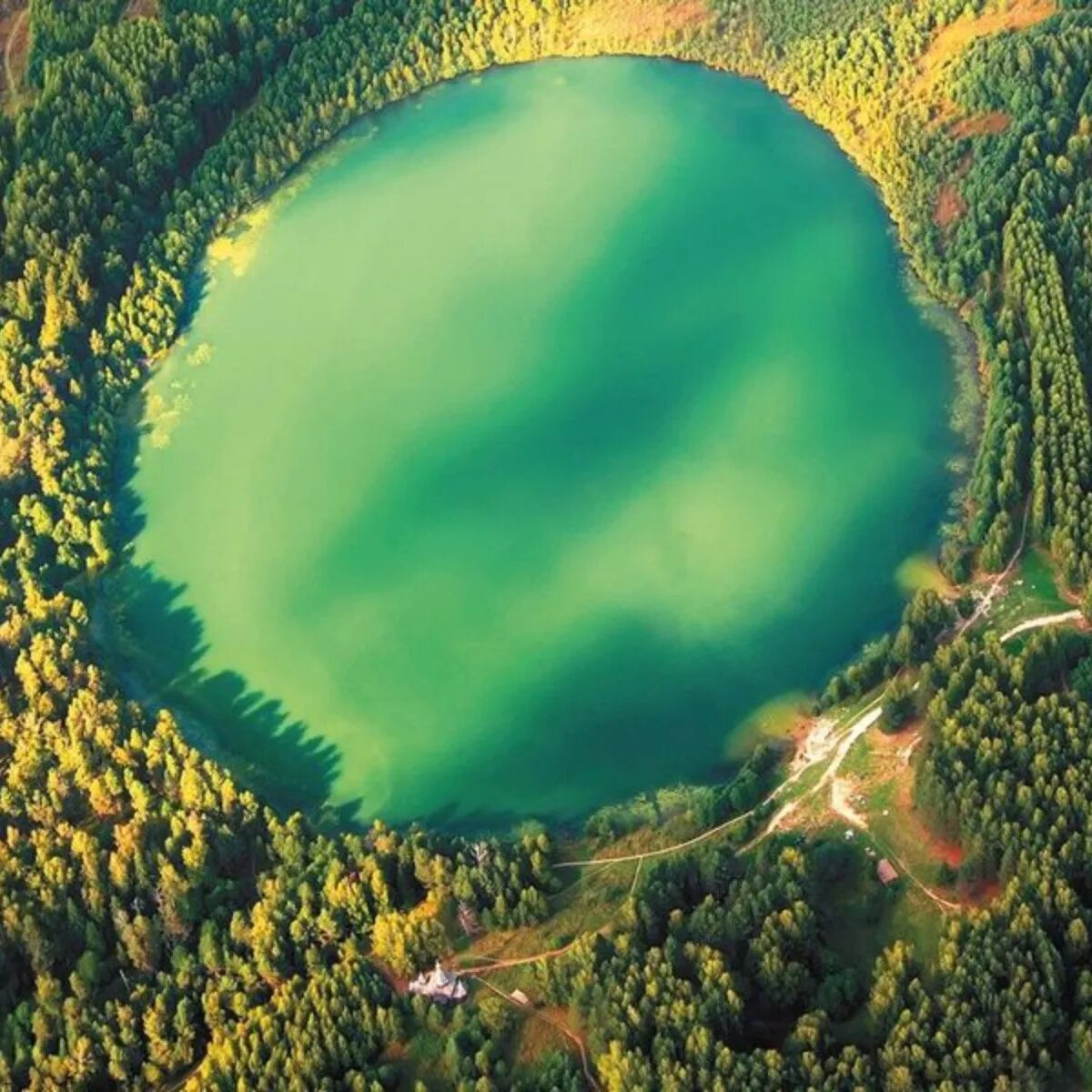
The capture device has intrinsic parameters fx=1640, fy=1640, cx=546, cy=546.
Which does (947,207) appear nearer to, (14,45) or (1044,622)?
(1044,622)

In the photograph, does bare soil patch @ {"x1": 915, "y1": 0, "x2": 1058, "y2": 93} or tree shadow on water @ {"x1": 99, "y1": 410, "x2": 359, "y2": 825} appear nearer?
tree shadow on water @ {"x1": 99, "y1": 410, "x2": 359, "y2": 825}

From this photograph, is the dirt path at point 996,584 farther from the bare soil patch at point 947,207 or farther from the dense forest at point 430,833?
the bare soil patch at point 947,207

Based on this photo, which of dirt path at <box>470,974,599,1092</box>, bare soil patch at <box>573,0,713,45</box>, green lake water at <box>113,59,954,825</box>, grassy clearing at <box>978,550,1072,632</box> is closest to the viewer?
dirt path at <box>470,974,599,1092</box>

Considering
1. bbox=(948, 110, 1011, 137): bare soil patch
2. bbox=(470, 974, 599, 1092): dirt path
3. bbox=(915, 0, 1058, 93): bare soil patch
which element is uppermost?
bbox=(915, 0, 1058, 93): bare soil patch

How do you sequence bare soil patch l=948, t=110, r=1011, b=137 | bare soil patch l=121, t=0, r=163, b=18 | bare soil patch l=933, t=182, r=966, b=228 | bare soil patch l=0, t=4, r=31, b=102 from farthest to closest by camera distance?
1. bare soil patch l=121, t=0, r=163, b=18
2. bare soil patch l=0, t=4, r=31, b=102
3. bare soil patch l=948, t=110, r=1011, b=137
4. bare soil patch l=933, t=182, r=966, b=228

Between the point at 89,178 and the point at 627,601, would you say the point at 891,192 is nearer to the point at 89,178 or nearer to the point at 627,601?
the point at 627,601

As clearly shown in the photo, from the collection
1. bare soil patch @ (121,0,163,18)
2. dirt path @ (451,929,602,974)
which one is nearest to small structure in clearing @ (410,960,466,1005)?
dirt path @ (451,929,602,974)

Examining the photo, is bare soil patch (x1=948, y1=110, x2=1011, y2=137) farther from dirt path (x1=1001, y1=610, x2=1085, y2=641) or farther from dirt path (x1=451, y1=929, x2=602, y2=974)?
dirt path (x1=451, y1=929, x2=602, y2=974)
